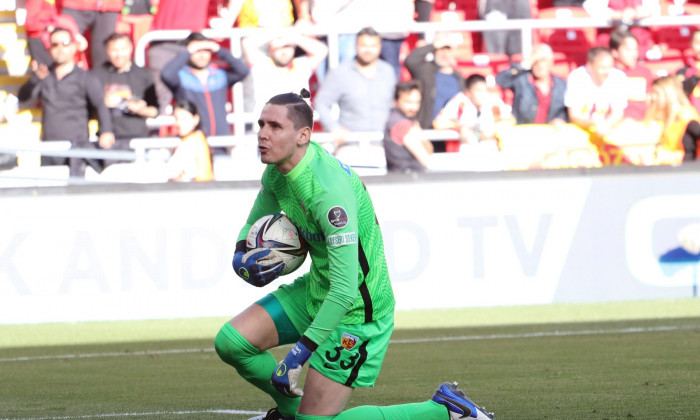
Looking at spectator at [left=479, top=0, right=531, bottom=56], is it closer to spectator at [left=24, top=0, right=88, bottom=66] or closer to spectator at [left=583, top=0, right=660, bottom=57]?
spectator at [left=583, top=0, right=660, bottom=57]

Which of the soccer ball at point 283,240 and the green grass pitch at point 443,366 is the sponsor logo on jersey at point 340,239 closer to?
the soccer ball at point 283,240

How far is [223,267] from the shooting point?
12.6 metres

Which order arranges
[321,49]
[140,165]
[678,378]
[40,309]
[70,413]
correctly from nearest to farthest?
[70,413] → [678,378] → [40,309] → [140,165] → [321,49]

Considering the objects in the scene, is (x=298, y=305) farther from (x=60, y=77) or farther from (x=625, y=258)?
(x=60, y=77)

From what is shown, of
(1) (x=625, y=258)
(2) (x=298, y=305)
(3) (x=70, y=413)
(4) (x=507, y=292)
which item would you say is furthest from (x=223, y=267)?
(2) (x=298, y=305)

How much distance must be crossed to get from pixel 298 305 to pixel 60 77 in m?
9.27

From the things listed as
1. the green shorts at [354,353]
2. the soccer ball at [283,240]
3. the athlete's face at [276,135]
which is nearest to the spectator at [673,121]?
the green shorts at [354,353]

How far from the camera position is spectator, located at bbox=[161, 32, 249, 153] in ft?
47.0

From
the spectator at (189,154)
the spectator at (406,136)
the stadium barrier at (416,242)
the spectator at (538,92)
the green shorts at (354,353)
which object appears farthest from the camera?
the spectator at (538,92)

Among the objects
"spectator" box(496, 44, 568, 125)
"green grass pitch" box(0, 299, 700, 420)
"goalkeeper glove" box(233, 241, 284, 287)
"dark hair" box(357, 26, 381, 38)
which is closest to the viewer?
"goalkeeper glove" box(233, 241, 284, 287)

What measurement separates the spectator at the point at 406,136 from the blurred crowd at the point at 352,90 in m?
0.02

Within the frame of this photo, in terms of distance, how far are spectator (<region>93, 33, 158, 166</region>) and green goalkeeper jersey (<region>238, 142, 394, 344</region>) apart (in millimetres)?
8554

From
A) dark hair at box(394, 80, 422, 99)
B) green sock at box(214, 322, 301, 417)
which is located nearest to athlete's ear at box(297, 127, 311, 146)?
green sock at box(214, 322, 301, 417)

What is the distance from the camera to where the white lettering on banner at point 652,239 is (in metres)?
12.8
